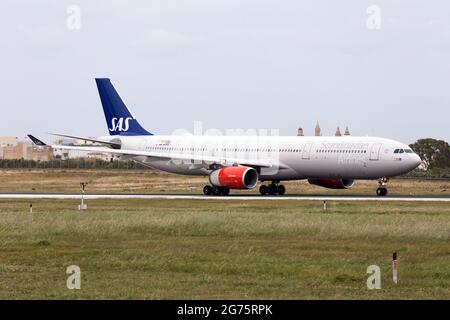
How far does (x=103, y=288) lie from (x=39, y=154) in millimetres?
161659

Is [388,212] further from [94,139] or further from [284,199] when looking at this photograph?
[94,139]

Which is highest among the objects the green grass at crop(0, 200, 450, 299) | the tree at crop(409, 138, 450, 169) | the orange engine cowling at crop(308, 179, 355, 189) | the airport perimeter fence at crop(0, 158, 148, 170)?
the tree at crop(409, 138, 450, 169)

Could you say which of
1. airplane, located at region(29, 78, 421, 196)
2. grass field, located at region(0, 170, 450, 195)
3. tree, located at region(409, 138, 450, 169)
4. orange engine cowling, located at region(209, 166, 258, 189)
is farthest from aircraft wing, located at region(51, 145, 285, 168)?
tree, located at region(409, 138, 450, 169)

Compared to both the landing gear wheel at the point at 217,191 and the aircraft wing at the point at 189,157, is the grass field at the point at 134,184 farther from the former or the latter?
the landing gear wheel at the point at 217,191

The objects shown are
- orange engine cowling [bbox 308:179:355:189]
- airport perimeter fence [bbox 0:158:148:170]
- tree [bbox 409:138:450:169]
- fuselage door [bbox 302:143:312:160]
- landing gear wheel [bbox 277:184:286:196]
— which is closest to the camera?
fuselage door [bbox 302:143:312:160]

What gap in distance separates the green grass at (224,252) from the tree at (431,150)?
10895 centimetres

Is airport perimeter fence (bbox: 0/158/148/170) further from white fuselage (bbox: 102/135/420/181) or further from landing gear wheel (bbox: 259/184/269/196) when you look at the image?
landing gear wheel (bbox: 259/184/269/196)

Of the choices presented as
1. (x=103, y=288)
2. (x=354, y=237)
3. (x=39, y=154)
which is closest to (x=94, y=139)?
Answer: (x=354, y=237)

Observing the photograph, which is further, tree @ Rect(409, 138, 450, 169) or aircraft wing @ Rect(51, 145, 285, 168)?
tree @ Rect(409, 138, 450, 169)

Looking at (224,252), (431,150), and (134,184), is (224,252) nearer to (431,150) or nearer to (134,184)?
(134,184)

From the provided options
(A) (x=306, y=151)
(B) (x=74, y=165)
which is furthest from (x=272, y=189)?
(B) (x=74, y=165)

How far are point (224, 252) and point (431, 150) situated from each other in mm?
133881

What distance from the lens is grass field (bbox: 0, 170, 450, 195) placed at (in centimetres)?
8412

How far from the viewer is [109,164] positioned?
451 ft
